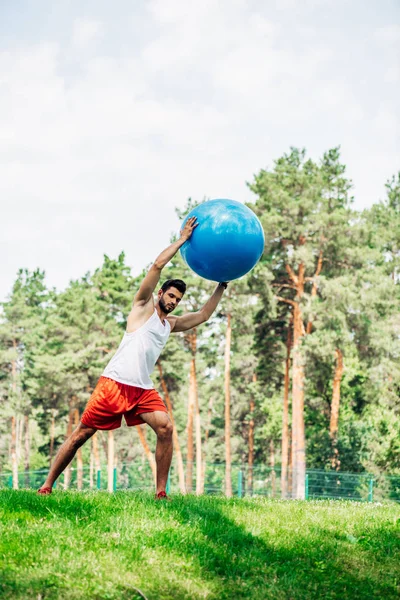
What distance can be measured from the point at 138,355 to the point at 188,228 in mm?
1465

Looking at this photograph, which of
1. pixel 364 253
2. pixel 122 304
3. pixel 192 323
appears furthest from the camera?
pixel 122 304

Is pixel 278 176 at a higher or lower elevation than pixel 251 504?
higher

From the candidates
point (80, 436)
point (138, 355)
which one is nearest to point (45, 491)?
point (80, 436)

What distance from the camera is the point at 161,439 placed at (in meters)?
7.15

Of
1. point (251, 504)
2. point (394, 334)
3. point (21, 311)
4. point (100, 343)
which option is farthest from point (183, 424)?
point (251, 504)

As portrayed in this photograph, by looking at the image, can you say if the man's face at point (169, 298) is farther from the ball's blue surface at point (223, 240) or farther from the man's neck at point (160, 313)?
the ball's blue surface at point (223, 240)

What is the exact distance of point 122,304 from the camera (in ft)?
143

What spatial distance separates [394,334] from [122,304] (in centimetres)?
1758

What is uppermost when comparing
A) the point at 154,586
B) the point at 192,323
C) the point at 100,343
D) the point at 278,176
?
the point at 278,176

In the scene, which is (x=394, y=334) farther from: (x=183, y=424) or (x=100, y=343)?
(x=183, y=424)

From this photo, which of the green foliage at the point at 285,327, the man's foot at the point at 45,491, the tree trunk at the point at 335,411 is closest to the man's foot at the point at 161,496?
the man's foot at the point at 45,491

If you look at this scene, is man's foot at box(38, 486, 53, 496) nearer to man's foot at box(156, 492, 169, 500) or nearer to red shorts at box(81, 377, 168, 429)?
red shorts at box(81, 377, 168, 429)

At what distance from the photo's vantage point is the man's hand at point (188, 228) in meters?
7.22

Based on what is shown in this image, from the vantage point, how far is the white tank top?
7.00 meters
